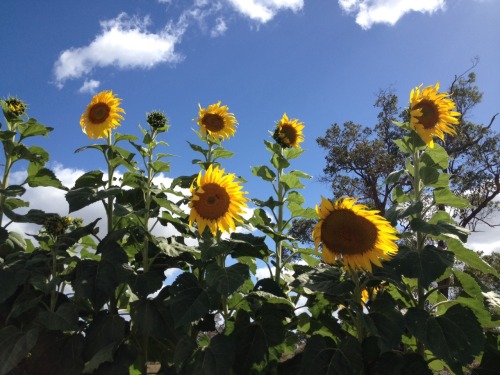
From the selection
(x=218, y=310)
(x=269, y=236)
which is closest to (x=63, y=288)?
(x=218, y=310)

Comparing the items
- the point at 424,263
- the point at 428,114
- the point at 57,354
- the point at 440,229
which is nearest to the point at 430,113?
the point at 428,114

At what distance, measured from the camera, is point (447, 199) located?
3199 mm

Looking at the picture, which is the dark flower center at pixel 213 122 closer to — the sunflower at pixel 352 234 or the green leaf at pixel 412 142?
the green leaf at pixel 412 142

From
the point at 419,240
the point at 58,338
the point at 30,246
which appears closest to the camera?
the point at 419,240

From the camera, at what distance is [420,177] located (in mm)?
3246

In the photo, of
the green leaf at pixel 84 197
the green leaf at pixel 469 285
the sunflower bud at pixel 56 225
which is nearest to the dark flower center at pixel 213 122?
the green leaf at pixel 84 197

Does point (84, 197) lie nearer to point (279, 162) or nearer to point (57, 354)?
point (57, 354)

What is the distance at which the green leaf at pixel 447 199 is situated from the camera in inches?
124

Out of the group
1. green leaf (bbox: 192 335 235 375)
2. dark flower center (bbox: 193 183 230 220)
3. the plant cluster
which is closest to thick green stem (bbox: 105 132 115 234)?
the plant cluster

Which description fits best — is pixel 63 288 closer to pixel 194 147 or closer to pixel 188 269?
pixel 188 269

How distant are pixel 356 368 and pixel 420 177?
1194 millimetres

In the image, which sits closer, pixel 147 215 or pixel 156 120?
pixel 147 215

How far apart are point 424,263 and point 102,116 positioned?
2.36 m

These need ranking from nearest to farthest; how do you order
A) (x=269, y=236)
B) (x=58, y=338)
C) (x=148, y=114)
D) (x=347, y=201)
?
(x=347, y=201) < (x=58, y=338) < (x=269, y=236) < (x=148, y=114)
